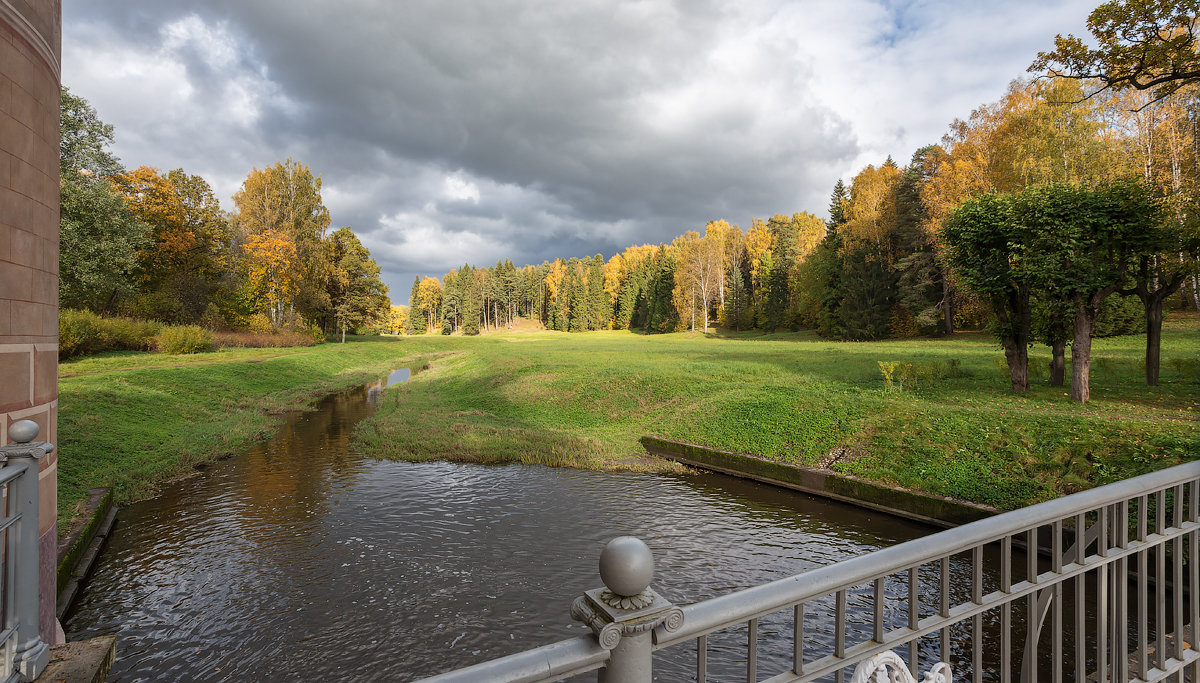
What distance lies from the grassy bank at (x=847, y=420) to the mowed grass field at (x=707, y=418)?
43 millimetres

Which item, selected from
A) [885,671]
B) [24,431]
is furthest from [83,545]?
[885,671]

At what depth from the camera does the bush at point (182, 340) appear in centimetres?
2592

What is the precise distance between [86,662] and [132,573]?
6.12 metres

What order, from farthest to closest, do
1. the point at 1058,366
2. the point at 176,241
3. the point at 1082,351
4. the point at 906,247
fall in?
the point at 906,247
the point at 176,241
the point at 1058,366
the point at 1082,351

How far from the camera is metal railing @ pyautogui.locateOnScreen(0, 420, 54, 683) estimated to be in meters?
2.19

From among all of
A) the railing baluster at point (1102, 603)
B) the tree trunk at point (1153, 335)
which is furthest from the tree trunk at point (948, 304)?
the railing baluster at point (1102, 603)

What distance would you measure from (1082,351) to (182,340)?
33792mm

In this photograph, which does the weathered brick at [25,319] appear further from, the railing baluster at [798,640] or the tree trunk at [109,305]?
the tree trunk at [109,305]

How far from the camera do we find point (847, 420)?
12.2m

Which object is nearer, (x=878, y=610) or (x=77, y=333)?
(x=878, y=610)

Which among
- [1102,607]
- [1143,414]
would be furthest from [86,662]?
[1143,414]

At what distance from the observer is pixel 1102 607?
97.3 inches

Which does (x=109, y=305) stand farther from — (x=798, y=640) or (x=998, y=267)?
(x=998, y=267)

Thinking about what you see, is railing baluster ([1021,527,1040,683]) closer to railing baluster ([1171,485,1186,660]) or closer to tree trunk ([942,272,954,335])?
railing baluster ([1171,485,1186,660])
